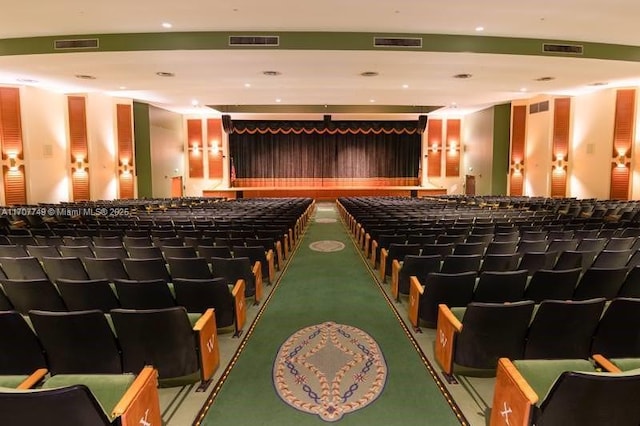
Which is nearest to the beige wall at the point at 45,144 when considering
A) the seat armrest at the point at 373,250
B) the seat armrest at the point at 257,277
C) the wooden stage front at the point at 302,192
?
the wooden stage front at the point at 302,192

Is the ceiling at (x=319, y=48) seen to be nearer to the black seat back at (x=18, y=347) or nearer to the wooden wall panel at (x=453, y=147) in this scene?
the black seat back at (x=18, y=347)

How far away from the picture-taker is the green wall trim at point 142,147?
17.5 meters

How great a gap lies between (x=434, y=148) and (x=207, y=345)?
22.5m

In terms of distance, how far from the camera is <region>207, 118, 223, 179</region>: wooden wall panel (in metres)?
22.6

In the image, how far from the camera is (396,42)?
369 inches

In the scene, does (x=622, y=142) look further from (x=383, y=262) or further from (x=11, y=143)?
(x=11, y=143)

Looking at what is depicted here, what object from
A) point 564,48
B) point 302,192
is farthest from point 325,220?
point 302,192

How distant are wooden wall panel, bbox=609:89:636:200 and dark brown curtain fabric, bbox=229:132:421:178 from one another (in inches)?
439

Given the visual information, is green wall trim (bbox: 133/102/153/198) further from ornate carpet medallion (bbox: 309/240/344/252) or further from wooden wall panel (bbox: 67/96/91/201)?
ornate carpet medallion (bbox: 309/240/344/252)

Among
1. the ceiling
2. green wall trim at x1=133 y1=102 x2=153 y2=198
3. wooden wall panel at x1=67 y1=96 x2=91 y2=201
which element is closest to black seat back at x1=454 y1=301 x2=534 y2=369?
the ceiling

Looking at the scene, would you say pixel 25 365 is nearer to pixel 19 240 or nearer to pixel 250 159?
pixel 19 240

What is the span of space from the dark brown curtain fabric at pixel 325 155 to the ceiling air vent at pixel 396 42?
15.5 m

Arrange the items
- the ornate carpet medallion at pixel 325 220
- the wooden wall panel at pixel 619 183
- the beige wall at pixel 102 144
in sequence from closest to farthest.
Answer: the ornate carpet medallion at pixel 325 220
the wooden wall panel at pixel 619 183
the beige wall at pixel 102 144

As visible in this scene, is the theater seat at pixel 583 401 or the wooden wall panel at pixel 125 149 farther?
the wooden wall panel at pixel 125 149
